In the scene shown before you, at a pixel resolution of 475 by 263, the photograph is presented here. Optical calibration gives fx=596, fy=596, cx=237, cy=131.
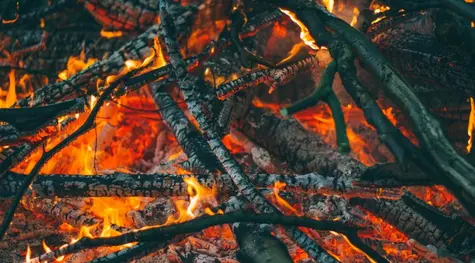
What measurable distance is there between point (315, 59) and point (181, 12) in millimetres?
1278

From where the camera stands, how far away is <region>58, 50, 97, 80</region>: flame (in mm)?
5828

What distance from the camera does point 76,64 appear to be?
592 cm

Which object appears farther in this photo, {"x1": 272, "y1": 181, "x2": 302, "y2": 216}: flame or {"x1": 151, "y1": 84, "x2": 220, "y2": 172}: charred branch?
{"x1": 151, "y1": 84, "x2": 220, "y2": 172}: charred branch

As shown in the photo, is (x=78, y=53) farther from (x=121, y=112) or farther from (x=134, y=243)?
(x=134, y=243)

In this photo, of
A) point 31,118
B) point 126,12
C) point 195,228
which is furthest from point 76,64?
point 195,228

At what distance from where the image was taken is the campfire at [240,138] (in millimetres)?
3736

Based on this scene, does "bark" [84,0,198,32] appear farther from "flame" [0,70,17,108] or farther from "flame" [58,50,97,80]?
"flame" [0,70,17,108]

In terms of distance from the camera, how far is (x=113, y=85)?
4414 mm

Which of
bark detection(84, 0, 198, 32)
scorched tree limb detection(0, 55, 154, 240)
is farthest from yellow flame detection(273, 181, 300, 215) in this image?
bark detection(84, 0, 198, 32)

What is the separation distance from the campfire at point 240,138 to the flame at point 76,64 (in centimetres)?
3

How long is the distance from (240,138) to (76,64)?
6.22 feet

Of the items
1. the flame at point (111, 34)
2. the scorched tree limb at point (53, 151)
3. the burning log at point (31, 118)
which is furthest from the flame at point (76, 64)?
the burning log at point (31, 118)

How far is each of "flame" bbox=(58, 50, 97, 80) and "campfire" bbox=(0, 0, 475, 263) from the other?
0.03 meters

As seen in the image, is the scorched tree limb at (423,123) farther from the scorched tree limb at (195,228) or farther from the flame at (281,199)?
the flame at (281,199)
